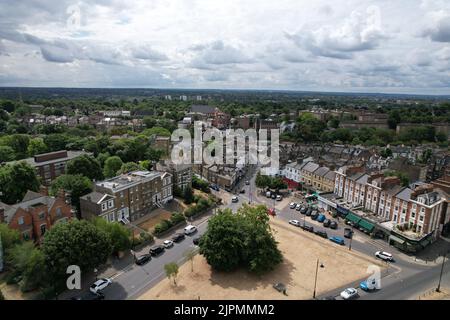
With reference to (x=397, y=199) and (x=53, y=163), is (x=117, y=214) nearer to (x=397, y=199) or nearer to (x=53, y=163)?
(x=53, y=163)

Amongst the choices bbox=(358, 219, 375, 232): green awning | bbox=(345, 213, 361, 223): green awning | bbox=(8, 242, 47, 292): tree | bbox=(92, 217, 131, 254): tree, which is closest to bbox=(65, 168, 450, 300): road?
bbox=(358, 219, 375, 232): green awning

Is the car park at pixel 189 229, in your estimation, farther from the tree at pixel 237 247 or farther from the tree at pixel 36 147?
the tree at pixel 36 147

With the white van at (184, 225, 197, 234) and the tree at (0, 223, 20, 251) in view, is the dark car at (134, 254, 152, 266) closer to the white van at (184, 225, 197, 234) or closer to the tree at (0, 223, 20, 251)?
the white van at (184, 225, 197, 234)
